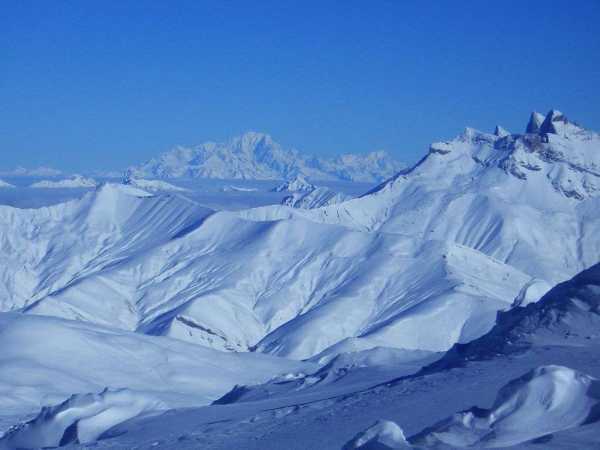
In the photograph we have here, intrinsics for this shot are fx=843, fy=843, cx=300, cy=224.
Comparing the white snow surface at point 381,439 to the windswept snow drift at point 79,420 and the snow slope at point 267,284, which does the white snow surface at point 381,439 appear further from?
the snow slope at point 267,284

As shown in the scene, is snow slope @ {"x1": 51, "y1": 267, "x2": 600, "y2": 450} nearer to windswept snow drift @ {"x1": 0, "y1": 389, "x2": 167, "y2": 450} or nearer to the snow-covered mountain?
windswept snow drift @ {"x1": 0, "y1": 389, "x2": 167, "y2": 450}

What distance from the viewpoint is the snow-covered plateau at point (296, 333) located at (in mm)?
16484

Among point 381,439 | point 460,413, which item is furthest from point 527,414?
point 381,439

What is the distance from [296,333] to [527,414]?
10174 cm

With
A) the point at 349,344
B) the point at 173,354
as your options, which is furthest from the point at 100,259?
the point at 173,354

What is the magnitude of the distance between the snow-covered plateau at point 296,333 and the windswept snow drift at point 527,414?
29 mm

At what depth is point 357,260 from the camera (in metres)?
146

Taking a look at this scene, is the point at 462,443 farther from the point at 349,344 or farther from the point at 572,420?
the point at 349,344

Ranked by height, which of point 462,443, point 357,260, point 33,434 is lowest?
point 33,434

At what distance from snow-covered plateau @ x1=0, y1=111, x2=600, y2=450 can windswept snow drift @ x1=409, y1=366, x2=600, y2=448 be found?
0.10 feet

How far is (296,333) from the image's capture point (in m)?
114

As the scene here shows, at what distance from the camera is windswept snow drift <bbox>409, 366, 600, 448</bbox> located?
12.3m

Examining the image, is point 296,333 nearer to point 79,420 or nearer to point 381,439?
point 79,420

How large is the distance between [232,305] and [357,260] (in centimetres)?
2636
